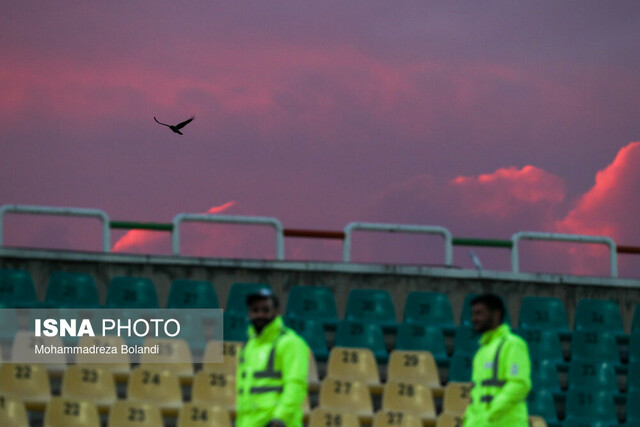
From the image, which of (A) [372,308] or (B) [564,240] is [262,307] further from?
(B) [564,240]

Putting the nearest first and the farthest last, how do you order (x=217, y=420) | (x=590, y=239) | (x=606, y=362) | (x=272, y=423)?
(x=272, y=423)
(x=217, y=420)
(x=606, y=362)
(x=590, y=239)

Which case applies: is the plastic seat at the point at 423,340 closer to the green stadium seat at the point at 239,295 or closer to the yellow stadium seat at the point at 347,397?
the yellow stadium seat at the point at 347,397

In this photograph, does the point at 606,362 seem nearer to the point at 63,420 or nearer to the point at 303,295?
the point at 303,295

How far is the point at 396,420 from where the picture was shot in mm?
9664

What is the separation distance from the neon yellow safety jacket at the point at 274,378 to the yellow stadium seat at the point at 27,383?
362 centimetres

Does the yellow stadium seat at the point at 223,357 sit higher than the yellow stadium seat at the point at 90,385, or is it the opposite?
the yellow stadium seat at the point at 223,357

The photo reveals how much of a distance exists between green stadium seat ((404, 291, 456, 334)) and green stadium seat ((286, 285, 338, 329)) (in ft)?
2.58

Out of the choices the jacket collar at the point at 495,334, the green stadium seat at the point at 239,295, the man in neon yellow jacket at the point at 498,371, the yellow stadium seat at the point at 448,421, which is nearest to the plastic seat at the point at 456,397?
the yellow stadium seat at the point at 448,421

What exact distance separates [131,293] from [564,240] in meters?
5.05

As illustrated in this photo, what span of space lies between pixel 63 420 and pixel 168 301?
2.74 meters

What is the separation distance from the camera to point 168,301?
12.3 meters

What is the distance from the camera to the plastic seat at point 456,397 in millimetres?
10383

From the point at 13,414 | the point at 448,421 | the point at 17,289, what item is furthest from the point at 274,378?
the point at 17,289

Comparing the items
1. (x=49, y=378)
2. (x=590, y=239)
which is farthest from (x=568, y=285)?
(x=49, y=378)
